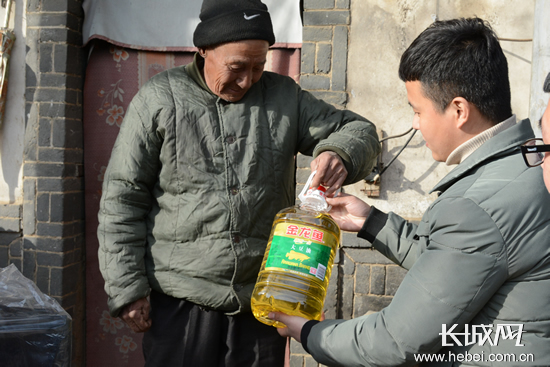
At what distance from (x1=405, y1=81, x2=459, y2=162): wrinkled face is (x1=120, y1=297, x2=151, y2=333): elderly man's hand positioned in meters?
1.33

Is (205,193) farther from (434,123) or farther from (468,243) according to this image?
(468,243)

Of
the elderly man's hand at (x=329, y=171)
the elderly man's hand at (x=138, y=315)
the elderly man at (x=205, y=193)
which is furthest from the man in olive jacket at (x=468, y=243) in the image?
the elderly man's hand at (x=138, y=315)

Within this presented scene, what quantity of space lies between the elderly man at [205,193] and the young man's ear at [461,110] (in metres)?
0.55

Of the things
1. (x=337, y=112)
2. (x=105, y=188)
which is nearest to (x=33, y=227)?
(x=105, y=188)

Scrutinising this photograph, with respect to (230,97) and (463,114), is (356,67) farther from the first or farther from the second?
(463,114)

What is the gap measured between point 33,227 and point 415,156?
289cm

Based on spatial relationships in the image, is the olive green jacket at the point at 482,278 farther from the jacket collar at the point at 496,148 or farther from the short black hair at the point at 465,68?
the short black hair at the point at 465,68

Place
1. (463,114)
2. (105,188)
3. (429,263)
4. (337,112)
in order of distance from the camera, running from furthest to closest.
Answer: (337,112), (105,188), (463,114), (429,263)

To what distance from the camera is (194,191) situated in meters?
1.95

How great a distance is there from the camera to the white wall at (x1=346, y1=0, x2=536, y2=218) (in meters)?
3.23

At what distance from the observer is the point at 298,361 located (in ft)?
11.2

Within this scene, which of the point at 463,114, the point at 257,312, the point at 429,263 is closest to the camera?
the point at 429,263

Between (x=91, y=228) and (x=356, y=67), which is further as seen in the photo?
(x=91, y=228)

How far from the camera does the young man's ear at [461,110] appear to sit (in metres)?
1.34
